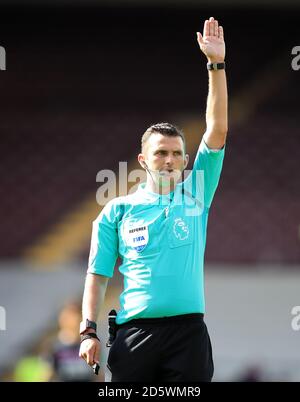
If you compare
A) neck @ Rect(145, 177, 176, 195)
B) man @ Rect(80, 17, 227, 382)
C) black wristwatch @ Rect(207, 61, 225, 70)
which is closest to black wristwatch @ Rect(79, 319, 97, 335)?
man @ Rect(80, 17, 227, 382)

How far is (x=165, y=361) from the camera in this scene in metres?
2.85

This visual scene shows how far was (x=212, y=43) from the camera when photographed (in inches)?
Answer: 123

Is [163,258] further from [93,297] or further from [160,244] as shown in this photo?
[93,297]

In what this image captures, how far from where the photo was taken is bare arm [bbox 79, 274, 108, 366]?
9.50 feet

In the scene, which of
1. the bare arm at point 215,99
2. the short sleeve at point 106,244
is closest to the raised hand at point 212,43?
the bare arm at point 215,99

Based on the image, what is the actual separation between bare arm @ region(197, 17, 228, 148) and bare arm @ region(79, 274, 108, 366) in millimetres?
697

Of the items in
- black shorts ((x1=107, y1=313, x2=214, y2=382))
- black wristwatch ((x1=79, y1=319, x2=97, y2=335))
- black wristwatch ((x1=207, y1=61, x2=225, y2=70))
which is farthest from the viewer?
black wristwatch ((x1=207, y1=61, x2=225, y2=70))

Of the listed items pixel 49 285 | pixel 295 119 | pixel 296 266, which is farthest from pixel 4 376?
pixel 295 119

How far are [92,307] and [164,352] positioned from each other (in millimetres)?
353

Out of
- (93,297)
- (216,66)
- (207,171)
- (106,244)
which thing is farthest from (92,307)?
(216,66)

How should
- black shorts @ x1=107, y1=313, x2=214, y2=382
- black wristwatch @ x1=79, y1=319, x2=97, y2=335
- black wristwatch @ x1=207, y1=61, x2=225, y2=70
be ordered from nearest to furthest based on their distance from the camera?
black shorts @ x1=107, y1=313, x2=214, y2=382 < black wristwatch @ x1=79, y1=319, x2=97, y2=335 < black wristwatch @ x1=207, y1=61, x2=225, y2=70

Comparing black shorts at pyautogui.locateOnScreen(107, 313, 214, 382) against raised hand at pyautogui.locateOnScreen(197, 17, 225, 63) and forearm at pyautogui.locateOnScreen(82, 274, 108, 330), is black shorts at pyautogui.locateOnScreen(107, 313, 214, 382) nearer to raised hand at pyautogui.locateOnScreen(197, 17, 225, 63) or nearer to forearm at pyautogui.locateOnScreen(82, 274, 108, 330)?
forearm at pyautogui.locateOnScreen(82, 274, 108, 330)

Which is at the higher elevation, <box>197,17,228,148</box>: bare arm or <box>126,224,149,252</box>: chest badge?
<box>197,17,228,148</box>: bare arm

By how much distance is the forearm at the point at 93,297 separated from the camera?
301 centimetres
